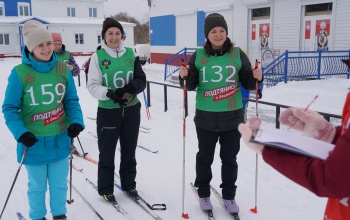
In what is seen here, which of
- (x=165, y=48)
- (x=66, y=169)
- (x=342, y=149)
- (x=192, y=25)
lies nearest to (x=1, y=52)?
(x=165, y=48)

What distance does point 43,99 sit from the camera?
3.13 meters

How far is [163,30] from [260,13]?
9.92 meters

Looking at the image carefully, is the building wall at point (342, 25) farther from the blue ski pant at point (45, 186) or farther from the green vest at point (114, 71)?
the blue ski pant at point (45, 186)

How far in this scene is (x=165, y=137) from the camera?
6719 millimetres

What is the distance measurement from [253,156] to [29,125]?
3.52m

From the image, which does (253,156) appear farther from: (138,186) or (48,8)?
(48,8)

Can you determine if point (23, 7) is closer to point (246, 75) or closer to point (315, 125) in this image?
point (246, 75)

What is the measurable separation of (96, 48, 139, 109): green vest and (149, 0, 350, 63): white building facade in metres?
11.8

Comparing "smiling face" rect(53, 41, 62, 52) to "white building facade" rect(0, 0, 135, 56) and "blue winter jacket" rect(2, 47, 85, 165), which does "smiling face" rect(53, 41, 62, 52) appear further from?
"white building facade" rect(0, 0, 135, 56)

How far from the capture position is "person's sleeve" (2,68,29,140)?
2941mm

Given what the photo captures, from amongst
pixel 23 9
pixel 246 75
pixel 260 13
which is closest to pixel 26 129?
pixel 246 75

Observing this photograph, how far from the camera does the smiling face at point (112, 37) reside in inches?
152

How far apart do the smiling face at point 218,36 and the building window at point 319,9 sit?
11.9m

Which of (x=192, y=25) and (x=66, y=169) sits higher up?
(x=192, y=25)
